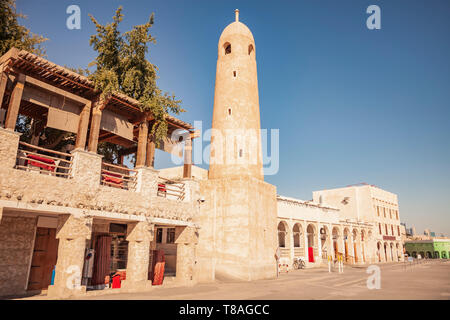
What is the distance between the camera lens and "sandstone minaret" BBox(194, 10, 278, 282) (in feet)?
59.9

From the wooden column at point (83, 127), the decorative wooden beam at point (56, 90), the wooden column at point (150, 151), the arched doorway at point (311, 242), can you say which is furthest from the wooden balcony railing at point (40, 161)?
the arched doorway at point (311, 242)

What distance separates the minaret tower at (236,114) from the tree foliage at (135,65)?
18.6 ft

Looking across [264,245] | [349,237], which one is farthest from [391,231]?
[264,245]

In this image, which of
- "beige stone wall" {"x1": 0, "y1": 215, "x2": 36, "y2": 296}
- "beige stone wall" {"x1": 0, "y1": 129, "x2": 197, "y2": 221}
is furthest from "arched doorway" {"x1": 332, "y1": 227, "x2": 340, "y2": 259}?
"beige stone wall" {"x1": 0, "y1": 215, "x2": 36, "y2": 296}

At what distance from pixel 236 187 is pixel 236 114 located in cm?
559

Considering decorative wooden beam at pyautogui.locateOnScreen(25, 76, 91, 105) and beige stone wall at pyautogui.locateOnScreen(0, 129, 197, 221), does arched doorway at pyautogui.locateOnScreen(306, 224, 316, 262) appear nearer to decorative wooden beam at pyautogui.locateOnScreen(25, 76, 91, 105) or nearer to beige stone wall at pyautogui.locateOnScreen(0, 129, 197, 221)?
beige stone wall at pyautogui.locateOnScreen(0, 129, 197, 221)

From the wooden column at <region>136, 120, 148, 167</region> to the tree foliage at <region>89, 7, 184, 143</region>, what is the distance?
47 centimetres

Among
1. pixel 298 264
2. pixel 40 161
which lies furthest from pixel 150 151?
pixel 298 264

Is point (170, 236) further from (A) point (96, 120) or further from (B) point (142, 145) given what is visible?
(A) point (96, 120)

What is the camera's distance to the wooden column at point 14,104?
993 centimetres

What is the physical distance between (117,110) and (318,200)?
4251 cm

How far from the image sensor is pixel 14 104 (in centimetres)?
1014

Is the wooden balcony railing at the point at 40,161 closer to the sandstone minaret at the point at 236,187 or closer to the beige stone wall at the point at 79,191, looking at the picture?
the beige stone wall at the point at 79,191

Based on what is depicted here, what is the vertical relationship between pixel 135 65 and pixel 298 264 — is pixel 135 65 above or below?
above
